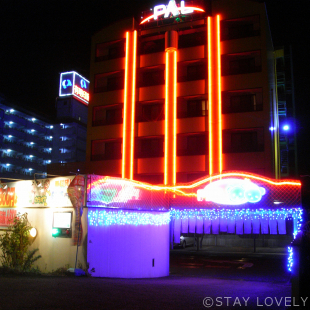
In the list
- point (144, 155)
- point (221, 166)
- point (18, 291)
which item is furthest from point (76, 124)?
point (18, 291)

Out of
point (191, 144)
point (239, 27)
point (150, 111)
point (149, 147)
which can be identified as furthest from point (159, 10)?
point (191, 144)

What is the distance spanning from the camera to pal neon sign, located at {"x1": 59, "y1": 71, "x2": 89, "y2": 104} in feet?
163

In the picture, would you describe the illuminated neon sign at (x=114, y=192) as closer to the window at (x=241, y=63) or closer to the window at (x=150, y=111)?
the window at (x=150, y=111)

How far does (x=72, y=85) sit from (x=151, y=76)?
23.4 meters

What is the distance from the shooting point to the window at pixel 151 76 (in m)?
29.1

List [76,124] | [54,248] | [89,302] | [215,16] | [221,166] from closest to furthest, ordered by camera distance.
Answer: [89,302], [54,248], [221,166], [215,16], [76,124]

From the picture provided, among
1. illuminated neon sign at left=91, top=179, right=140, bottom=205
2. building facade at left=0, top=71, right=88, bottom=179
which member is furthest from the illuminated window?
building facade at left=0, top=71, right=88, bottom=179

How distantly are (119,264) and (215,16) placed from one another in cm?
2238

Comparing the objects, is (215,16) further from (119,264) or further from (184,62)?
(119,264)

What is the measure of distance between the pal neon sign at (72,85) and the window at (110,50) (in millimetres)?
18458

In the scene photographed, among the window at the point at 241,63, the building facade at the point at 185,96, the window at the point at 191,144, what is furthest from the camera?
the window at the point at 241,63

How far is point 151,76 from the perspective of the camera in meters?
29.8

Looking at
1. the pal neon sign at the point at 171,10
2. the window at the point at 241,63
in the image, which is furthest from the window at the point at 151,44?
the window at the point at 241,63

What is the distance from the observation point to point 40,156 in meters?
81.2
